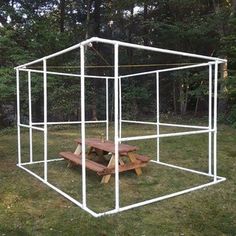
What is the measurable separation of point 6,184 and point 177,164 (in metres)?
3.15

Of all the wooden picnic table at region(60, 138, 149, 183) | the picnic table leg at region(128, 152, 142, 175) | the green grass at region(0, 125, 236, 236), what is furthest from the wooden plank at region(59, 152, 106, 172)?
the picnic table leg at region(128, 152, 142, 175)

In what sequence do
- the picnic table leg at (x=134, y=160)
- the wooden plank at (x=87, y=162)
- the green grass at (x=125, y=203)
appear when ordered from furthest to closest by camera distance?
the picnic table leg at (x=134, y=160) < the wooden plank at (x=87, y=162) < the green grass at (x=125, y=203)

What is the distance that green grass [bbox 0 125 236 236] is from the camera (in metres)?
3.72

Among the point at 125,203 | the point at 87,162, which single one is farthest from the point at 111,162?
the point at 125,203

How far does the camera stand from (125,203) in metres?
4.49

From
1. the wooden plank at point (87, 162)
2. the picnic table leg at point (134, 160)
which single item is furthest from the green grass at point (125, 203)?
the wooden plank at point (87, 162)

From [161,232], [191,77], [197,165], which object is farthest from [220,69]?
[161,232]

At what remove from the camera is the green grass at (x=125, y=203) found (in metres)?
3.72

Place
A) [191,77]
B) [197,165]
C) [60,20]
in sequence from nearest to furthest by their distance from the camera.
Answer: [197,165]
[191,77]
[60,20]

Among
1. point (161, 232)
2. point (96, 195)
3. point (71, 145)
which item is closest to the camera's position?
point (161, 232)

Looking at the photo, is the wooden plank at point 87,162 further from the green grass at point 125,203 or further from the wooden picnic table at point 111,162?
the green grass at point 125,203

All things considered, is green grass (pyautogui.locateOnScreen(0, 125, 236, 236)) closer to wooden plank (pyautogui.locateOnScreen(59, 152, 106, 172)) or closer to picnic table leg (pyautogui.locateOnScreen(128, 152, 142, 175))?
picnic table leg (pyautogui.locateOnScreen(128, 152, 142, 175))

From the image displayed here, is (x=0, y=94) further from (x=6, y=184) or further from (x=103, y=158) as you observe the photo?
(x=6, y=184)

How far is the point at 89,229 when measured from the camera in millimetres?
3691
